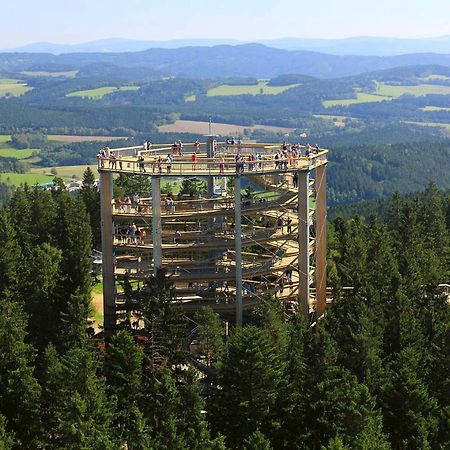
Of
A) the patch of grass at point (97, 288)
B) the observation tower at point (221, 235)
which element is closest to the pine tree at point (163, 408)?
the observation tower at point (221, 235)

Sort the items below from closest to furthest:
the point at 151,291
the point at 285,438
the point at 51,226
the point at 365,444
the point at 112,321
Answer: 1. the point at 365,444
2. the point at 285,438
3. the point at 151,291
4. the point at 112,321
5. the point at 51,226

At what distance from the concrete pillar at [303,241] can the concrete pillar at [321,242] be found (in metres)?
3.00

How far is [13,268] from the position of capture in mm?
62594

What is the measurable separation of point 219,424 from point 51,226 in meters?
37.8

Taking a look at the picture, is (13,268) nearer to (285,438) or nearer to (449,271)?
(285,438)

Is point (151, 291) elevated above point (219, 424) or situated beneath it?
elevated above

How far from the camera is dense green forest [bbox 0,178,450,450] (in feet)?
131

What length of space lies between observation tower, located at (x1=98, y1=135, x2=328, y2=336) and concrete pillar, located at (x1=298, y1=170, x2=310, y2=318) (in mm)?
66

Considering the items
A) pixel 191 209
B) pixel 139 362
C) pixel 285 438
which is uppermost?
pixel 191 209

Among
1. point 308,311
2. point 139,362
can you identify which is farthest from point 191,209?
point 139,362

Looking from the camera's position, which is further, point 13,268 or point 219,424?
point 13,268

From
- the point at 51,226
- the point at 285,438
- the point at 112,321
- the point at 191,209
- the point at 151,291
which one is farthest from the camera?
the point at 51,226

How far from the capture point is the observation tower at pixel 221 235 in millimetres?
57094

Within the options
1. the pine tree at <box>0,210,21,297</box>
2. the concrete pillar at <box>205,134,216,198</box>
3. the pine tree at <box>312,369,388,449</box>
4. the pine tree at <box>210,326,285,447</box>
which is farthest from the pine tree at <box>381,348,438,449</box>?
the pine tree at <box>0,210,21,297</box>
